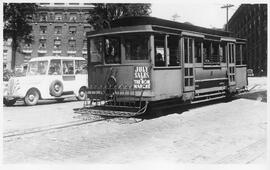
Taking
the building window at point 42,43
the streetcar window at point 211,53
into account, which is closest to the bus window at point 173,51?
the streetcar window at point 211,53

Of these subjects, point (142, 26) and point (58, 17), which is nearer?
point (142, 26)

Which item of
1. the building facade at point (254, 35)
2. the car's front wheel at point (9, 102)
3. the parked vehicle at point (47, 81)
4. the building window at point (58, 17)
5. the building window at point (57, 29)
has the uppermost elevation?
the building window at point (58, 17)

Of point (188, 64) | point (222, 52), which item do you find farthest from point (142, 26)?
point (222, 52)

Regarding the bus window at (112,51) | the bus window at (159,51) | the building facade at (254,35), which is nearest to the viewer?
the bus window at (159,51)

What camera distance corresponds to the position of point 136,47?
9.45 m

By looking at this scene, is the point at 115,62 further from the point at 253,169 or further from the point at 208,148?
the point at 253,169

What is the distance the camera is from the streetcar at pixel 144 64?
9250 mm

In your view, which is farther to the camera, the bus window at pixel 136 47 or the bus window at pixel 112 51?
the bus window at pixel 112 51

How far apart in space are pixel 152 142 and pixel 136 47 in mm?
3390

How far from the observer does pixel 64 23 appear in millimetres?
51438

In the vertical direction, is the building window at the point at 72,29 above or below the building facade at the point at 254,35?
Answer: above

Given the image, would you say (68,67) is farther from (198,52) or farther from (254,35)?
(254,35)

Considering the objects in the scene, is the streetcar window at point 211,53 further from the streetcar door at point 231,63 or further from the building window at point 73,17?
the building window at point 73,17

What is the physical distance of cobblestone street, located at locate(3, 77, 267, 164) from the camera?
19.2 feet
